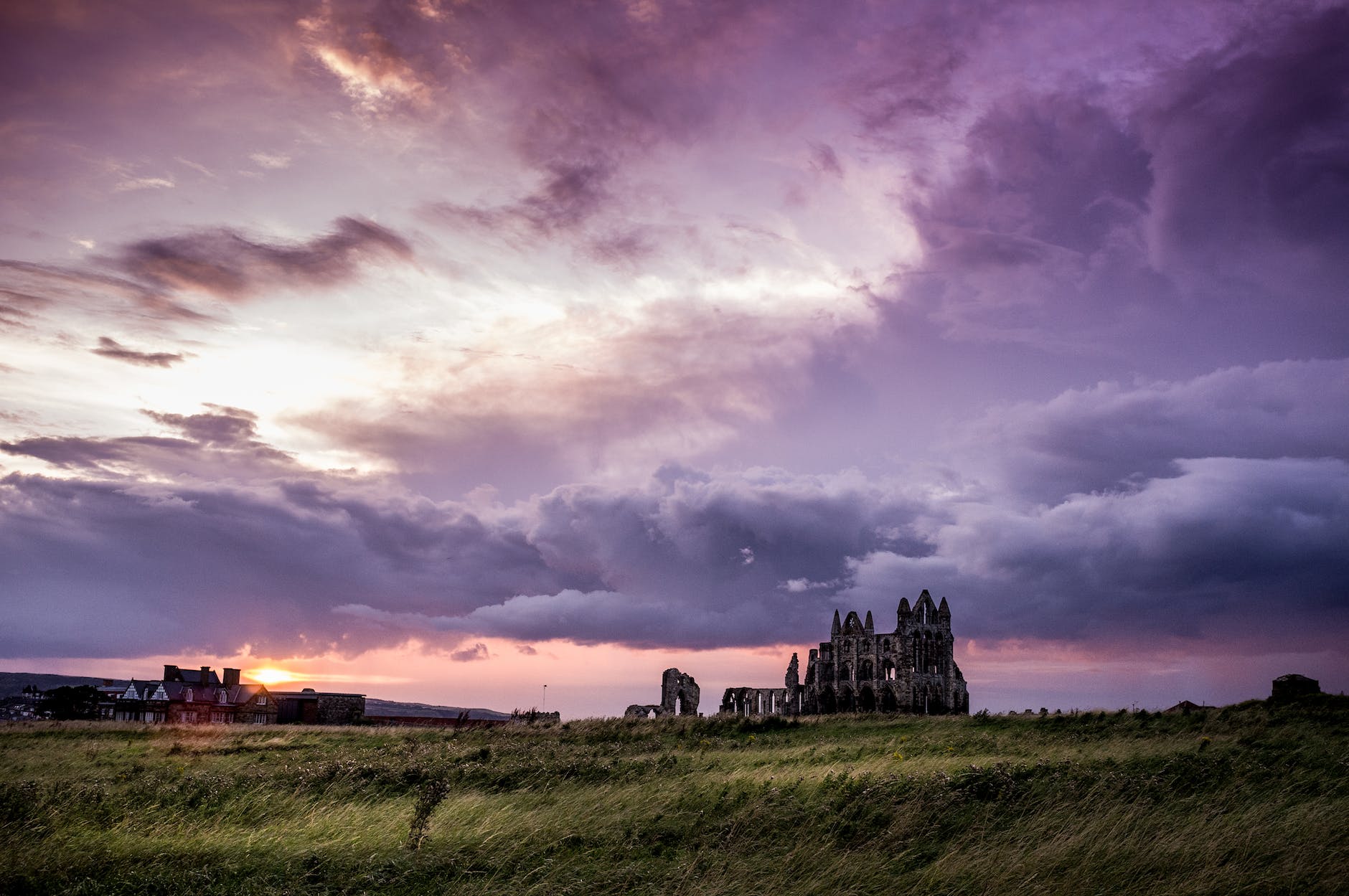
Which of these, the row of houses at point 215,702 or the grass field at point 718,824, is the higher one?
the grass field at point 718,824

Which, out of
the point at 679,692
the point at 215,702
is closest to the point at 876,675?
the point at 679,692

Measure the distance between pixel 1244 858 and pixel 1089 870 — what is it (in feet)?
7.10

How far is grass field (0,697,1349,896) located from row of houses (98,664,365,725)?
5628 centimetres

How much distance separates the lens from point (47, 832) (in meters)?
16.0

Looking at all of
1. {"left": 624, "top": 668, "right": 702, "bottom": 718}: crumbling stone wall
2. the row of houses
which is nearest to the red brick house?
the row of houses

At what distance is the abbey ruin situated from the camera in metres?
69.6

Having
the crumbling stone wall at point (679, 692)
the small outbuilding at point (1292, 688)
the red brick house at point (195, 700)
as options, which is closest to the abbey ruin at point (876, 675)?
the crumbling stone wall at point (679, 692)

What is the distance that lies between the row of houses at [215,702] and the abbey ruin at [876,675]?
3514 centimetres

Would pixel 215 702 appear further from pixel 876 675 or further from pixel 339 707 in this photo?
pixel 876 675

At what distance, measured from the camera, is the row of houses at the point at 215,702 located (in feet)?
266

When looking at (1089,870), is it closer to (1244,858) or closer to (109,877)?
(1244,858)

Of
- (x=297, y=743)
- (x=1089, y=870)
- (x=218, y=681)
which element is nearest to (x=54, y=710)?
(x=218, y=681)

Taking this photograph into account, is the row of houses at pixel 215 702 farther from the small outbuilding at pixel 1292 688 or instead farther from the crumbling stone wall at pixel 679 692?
the small outbuilding at pixel 1292 688

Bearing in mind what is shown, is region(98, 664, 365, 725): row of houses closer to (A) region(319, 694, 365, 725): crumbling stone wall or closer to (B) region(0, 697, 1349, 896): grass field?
(A) region(319, 694, 365, 725): crumbling stone wall
